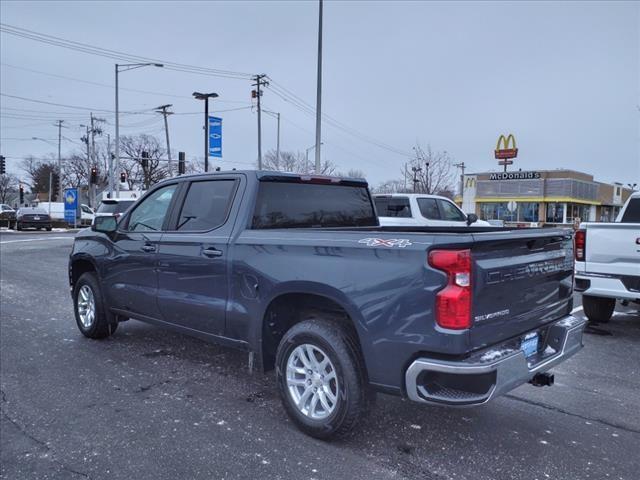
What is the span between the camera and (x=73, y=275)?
640 cm

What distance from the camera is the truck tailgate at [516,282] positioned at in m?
3.04

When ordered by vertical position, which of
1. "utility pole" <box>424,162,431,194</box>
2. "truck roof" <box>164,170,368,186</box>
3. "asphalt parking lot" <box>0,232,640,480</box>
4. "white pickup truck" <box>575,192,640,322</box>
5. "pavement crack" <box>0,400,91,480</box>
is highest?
"utility pole" <box>424,162,431,194</box>

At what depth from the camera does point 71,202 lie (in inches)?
1372

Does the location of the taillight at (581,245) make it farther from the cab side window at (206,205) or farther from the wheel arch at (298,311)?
the cab side window at (206,205)

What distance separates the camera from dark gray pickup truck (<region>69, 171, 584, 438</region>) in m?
2.99

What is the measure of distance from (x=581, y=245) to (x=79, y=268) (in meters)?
6.39

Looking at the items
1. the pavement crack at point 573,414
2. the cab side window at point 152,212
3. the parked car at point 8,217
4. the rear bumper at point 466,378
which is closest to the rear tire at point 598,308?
the pavement crack at point 573,414

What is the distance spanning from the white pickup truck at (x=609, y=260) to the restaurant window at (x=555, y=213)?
48.5 meters

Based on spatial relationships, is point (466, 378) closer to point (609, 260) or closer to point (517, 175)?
point (609, 260)

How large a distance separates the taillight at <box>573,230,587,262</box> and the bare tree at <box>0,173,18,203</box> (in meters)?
100.0

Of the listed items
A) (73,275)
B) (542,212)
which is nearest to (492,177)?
→ (542,212)

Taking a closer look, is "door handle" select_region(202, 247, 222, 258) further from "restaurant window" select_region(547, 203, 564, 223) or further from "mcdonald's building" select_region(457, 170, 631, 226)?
"restaurant window" select_region(547, 203, 564, 223)

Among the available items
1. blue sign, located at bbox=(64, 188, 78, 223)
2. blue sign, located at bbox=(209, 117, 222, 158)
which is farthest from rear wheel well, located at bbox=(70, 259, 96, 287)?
blue sign, located at bbox=(64, 188, 78, 223)

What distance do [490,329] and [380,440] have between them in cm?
113
